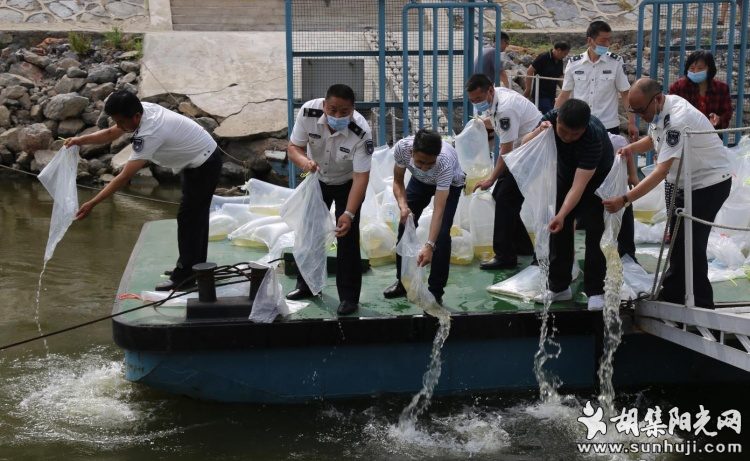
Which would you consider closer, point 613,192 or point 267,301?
point 267,301

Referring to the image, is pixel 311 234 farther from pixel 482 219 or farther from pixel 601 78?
pixel 601 78

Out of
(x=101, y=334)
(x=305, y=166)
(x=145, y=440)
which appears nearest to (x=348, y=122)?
(x=305, y=166)

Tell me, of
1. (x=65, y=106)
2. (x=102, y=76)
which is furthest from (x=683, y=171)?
(x=102, y=76)

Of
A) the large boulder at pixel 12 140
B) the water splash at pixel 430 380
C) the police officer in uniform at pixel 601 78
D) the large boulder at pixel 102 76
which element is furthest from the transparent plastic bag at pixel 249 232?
the large boulder at pixel 102 76

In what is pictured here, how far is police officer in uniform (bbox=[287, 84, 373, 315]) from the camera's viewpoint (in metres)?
5.30

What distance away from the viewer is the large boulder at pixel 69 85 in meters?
13.3

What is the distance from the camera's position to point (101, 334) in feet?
22.5

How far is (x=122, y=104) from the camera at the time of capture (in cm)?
540

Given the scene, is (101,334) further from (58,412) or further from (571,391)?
(571,391)

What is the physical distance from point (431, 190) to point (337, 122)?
28.8 inches

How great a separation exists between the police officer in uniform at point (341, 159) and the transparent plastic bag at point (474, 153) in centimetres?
140

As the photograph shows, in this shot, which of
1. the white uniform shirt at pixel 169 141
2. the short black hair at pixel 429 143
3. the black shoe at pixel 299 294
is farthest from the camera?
the black shoe at pixel 299 294

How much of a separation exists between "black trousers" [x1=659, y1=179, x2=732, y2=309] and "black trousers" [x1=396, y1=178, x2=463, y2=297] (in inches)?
49.1

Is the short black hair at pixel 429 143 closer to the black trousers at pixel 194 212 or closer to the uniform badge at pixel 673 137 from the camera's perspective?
the uniform badge at pixel 673 137
